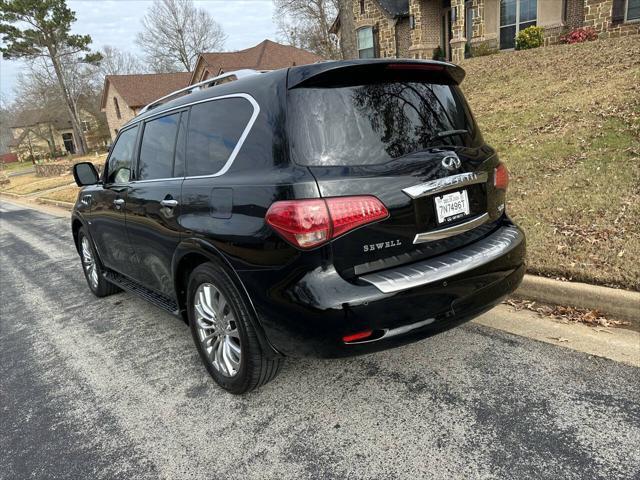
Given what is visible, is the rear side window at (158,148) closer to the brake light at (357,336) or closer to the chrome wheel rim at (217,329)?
the chrome wheel rim at (217,329)

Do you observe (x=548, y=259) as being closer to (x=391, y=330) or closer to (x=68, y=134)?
(x=391, y=330)

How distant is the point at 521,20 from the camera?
1816cm

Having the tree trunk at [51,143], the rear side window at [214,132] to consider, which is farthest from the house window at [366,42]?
the tree trunk at [51,143]

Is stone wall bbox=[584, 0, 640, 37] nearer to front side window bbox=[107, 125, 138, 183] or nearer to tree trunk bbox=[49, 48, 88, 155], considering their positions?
front side window bbox=[107, 125, 138, 183]

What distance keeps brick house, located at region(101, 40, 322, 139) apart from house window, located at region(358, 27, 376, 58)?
9.19 m

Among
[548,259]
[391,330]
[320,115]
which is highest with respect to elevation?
[320,115]

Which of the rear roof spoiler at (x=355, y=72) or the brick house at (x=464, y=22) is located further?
the brick house at (x=464, y=22)

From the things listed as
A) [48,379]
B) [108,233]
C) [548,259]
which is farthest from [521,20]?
[48,379]

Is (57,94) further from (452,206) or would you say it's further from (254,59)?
(452,206)

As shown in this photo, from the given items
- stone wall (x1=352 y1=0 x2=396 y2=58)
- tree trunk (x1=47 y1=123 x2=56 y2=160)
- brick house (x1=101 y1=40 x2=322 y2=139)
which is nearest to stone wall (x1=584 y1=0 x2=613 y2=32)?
stone wall (x1=352 y1=0 x2=396 y2=58)

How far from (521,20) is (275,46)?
843 inches

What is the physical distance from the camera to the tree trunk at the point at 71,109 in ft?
133

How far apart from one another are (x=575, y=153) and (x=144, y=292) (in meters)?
5.97

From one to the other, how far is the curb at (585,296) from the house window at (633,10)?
16181 millimetres
